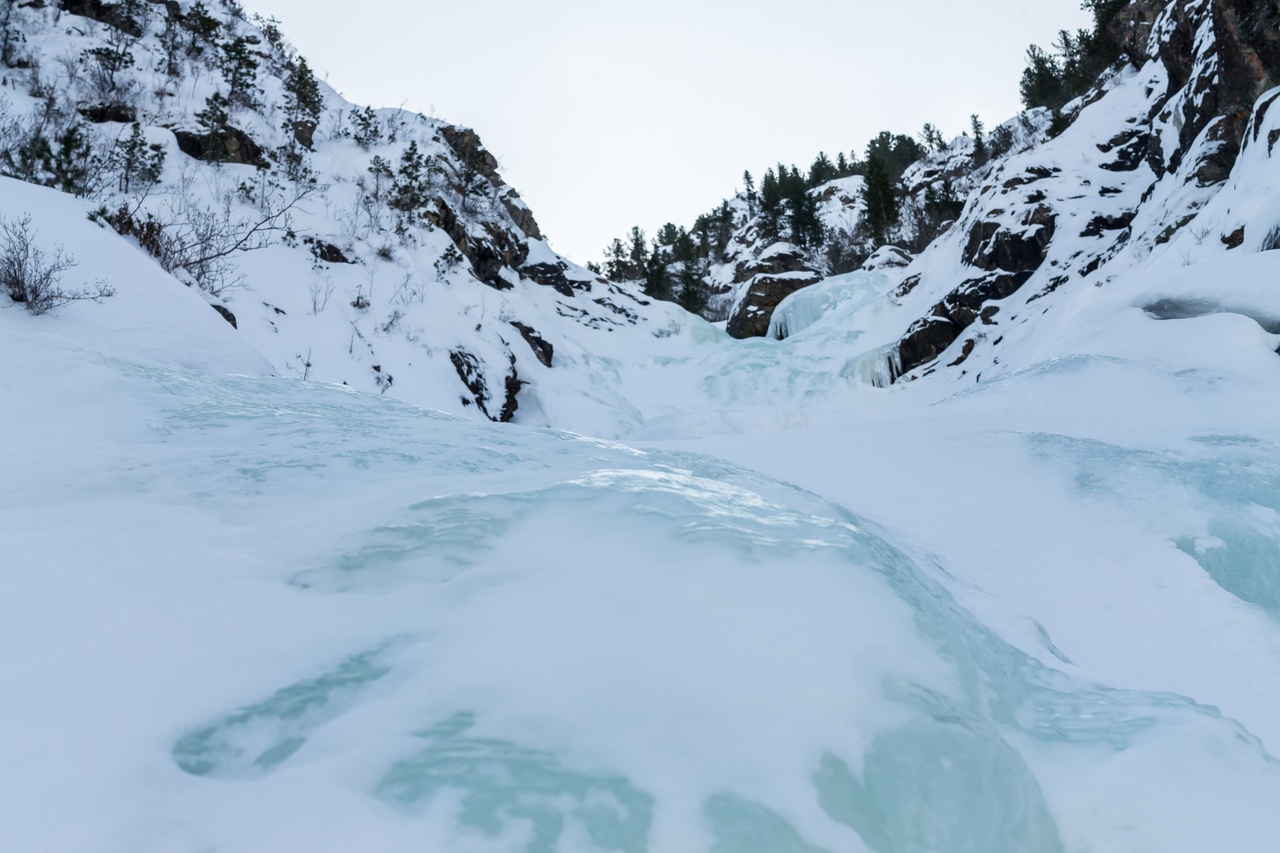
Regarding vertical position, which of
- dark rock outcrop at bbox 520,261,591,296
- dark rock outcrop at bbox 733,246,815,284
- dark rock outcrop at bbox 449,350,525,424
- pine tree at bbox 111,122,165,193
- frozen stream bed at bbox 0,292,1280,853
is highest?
dark rock outcrop at bbox 733,246,815,284

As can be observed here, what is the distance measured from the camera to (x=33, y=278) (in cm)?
375

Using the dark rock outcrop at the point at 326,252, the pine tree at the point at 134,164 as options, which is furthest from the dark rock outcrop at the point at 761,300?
the pine tree at the point at 134,164

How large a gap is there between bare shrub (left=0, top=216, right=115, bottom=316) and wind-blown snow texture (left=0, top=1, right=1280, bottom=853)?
11.2 inches

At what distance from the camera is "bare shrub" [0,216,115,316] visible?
3.68 metres

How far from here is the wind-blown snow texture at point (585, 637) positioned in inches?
40.4

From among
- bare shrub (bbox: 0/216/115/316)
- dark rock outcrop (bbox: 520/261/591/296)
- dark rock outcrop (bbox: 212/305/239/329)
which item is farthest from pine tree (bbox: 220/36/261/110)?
bare shrub (bbox: 0/216/115/316)

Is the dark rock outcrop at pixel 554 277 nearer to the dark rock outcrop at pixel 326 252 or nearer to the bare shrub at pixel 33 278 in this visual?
the dark rock outcrop at pixel 326 252

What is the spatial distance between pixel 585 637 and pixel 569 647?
0.15ft

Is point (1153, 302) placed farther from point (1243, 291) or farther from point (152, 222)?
point (152, 222)

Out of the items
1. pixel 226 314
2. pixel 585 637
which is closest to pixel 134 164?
pixel 226 314

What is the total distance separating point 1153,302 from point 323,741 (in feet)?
24.9

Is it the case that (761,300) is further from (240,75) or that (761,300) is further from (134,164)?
(134,164)

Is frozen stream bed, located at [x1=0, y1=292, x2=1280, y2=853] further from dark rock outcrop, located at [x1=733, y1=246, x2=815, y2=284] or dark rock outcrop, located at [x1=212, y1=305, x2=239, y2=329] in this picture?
dark rock outcrop, located at [x1=733, y1=246, x2=815, y2=284]

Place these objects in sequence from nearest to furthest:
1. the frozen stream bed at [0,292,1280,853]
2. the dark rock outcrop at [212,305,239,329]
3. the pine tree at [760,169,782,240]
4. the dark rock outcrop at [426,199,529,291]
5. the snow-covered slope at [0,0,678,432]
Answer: the frozen stream bed at [0,292,1280,853]
the dark rock outcrop at [212,305,239,329]
the snow-covered slope at [0,0,678,432]
the dark rock outcrop at [426,199,529,291]
the pine tree at [760,169,782,240]
